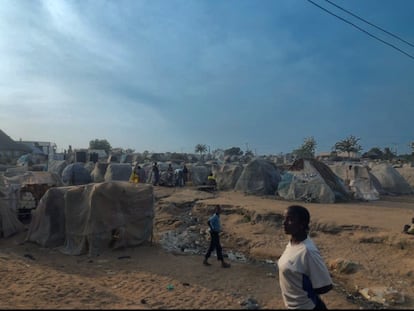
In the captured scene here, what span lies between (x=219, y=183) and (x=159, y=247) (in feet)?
54.2

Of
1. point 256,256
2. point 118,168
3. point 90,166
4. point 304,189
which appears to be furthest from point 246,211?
point 90,166

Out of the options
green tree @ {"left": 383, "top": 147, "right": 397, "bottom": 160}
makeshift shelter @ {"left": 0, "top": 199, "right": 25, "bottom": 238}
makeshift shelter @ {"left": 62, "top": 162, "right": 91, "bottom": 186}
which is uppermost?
green tree @ {"left": 383, "top": 147, "right": 397, "bottom": 160}

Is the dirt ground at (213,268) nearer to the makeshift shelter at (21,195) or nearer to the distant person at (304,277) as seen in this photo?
the makeshift shelter at (21,195)

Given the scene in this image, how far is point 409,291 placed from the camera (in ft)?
27.7

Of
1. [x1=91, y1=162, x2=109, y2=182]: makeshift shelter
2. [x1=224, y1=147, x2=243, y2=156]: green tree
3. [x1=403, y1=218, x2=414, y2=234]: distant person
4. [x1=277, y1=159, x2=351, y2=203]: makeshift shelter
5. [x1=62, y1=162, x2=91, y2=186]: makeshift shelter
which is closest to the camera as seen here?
[x1=403, y1=218, x2=414, y2=234]: distant person

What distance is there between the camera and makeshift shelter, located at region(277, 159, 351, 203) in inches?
775

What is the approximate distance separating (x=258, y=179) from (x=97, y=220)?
14.6 meters

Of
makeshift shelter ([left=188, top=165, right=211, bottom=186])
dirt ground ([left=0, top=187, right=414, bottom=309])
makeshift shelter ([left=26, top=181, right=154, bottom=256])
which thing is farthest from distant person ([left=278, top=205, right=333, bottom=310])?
makeshift shelter ([left=188, top=165, right=211, bottom=186])

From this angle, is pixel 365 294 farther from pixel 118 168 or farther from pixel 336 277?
pixel 118 168

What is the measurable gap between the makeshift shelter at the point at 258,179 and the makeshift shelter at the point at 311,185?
2.19 meters

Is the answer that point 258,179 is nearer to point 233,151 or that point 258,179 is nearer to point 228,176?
point 228,176

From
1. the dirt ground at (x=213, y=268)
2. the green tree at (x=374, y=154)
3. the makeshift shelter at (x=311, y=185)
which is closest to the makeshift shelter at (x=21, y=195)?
Answer: the dirt ground at (x=213, y=268)

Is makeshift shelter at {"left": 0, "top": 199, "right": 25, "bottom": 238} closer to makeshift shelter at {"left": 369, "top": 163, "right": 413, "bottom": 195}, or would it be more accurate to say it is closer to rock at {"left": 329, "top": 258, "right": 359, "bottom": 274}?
rock at {"left": 329, "top": 258, "right": 359, "bottom": 274}

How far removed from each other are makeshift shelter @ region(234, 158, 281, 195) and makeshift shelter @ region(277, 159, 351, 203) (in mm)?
2192
